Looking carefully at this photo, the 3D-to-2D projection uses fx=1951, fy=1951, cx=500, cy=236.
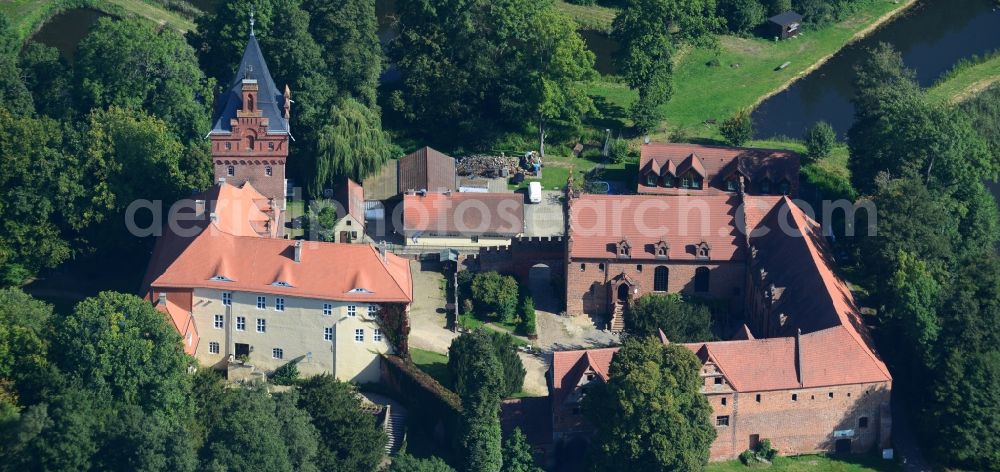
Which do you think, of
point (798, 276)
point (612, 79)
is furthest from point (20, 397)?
point (612, 79)

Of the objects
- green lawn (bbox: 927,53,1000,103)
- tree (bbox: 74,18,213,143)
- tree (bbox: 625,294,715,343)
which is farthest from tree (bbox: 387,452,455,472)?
green lawn (bbox: 927,53,1000,103)

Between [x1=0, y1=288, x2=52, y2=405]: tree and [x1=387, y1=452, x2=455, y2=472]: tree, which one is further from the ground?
[x1=0, y1=288, x2=52, y2=405]: tree

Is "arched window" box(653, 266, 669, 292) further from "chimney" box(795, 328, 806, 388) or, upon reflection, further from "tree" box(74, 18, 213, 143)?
"tree" box(74, 18, 213, 143)

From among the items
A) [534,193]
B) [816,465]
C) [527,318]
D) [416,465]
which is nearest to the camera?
[416,465]

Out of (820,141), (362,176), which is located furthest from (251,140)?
(820,141)

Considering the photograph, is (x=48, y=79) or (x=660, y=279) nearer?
(x=660, y=279)

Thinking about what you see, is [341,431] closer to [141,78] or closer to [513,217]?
[513,217]
